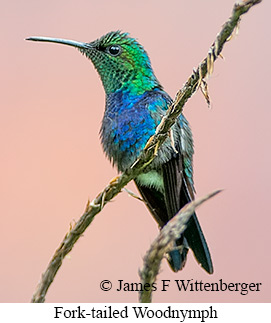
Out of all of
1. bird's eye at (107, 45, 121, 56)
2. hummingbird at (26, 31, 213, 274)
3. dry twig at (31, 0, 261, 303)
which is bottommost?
dry twig at (31, 0, 261, 303)

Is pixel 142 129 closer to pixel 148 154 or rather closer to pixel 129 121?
pixel 129 121

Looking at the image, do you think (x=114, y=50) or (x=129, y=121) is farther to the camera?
(x=114, y=50)

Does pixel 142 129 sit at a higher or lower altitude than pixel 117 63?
lower

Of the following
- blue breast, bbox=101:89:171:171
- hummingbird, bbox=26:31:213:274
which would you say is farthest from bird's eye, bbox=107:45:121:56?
blue breast, bbox=101:89:171:171

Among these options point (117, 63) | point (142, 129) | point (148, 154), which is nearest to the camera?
point (148, 154)

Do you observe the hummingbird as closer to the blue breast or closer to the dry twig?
the blue breast

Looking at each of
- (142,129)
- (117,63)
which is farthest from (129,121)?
(117,63)

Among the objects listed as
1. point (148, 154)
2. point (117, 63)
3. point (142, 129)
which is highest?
point (117, 63)
